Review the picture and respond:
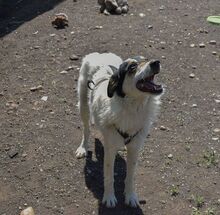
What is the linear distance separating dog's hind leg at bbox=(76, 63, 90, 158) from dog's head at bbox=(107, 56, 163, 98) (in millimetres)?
1163

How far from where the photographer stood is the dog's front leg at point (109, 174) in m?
4.88

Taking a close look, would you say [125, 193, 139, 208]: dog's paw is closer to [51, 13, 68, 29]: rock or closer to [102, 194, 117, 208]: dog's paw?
[102, 194, 117, 208]: dog's paw

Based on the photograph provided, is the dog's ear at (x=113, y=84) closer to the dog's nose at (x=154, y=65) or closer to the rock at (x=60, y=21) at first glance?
the dog's nose at (x=154, y=65)

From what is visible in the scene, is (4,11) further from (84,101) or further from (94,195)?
(94,195)

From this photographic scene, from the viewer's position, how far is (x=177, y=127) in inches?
262

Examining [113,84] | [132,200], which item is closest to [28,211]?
[132,200]

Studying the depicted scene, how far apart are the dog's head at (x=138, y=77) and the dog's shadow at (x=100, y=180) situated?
1.48 metres

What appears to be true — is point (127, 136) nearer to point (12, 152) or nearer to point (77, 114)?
point (12, 152)

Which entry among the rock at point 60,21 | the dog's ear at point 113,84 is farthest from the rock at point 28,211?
the rock at point 60,21

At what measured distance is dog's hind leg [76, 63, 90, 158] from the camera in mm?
5551

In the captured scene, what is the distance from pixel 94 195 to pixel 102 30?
14.9 feet

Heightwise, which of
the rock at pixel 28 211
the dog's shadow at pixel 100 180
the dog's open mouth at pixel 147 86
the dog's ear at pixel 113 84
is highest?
the dog's open mouth at pixel 147 86

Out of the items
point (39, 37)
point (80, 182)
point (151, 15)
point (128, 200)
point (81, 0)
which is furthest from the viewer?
point (81, 0)

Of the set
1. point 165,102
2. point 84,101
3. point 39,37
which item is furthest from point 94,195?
point 39,37
